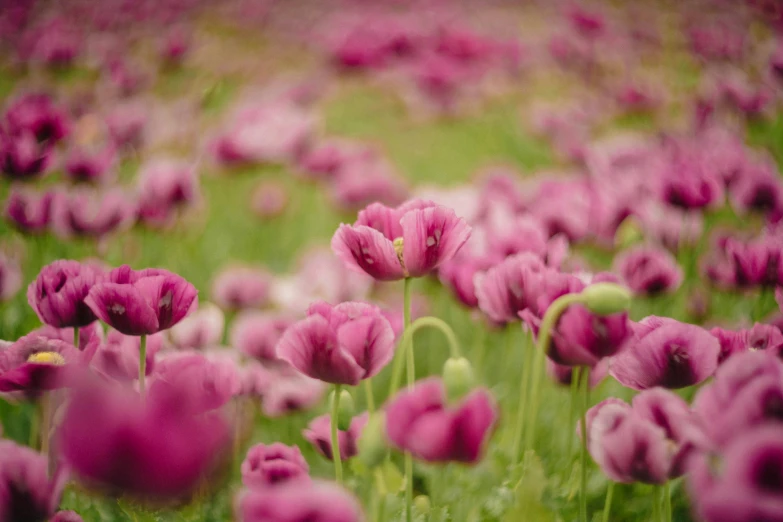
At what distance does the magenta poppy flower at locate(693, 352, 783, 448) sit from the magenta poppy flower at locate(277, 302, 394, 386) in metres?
0.37

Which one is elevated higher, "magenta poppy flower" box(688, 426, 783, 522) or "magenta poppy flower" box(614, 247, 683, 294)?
"magenta poppy flower" box(614, 247, 683, 294)

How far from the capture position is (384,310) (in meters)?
1.33

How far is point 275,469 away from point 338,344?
0.60ft

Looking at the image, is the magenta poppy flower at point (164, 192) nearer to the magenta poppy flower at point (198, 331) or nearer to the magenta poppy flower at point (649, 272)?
the magenta poppy flower at point (198, 331)

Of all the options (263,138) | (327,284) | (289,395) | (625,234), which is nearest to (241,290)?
(327,284)

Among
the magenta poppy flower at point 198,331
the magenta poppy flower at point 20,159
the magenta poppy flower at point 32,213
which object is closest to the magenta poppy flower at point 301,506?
the magenta poppy flower at point 198,331

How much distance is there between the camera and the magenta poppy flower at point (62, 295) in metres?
0.89

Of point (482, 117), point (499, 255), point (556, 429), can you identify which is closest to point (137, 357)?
point (499, 255)

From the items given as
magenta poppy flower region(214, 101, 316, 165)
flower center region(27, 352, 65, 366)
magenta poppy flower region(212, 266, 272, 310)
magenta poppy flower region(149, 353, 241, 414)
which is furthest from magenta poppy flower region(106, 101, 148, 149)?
magenta poppy flower region(149, 353, 241, 414)

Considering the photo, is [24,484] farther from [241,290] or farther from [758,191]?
[758,191]

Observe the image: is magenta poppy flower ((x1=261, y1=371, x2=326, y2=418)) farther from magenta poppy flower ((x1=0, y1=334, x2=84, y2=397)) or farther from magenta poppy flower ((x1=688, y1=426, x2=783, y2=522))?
magenta poppy flower ((x1=688, y1=426, x2=783, y2=522))

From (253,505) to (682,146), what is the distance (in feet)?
7.45

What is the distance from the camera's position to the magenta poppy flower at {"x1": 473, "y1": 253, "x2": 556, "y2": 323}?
91 centimetres

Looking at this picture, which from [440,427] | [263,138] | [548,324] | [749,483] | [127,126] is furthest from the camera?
[263,138]
